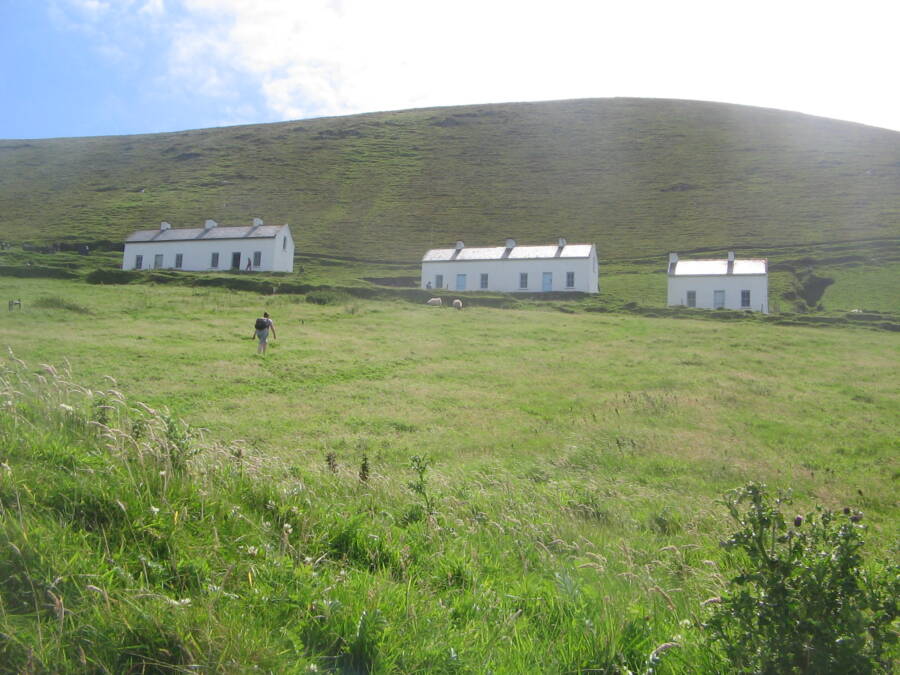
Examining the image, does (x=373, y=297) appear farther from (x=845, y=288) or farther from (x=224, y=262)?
(x=845, y=288)

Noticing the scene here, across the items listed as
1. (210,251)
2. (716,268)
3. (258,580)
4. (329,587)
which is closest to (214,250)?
(210,251)

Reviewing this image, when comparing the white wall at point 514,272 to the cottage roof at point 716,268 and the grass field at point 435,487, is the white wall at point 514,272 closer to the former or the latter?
the cottage roof at point 716,268

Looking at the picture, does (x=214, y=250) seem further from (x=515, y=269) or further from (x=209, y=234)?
(x=515, y=269)

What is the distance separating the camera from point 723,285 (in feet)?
210

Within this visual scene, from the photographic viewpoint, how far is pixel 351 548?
4871mm

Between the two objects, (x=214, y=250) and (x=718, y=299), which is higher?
(x=214, y=250)

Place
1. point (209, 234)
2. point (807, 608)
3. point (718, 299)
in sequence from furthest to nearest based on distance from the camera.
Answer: point (209, 234) → point (718, 299) → point (807, 608)

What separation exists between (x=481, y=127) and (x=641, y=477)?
474ft

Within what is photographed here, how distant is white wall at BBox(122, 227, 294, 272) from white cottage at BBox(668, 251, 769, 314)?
46933 millimetres

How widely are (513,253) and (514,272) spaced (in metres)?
2.66

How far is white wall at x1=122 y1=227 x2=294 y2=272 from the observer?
76250 millimetres

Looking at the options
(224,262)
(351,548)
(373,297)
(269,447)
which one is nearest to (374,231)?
(224,262)

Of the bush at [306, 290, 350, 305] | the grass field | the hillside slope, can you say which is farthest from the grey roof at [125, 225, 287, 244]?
the grass field

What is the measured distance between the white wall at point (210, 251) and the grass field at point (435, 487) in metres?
44.9
